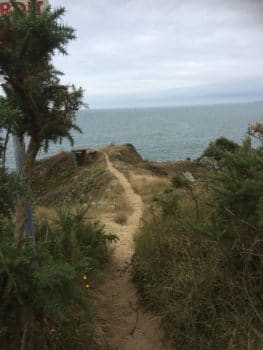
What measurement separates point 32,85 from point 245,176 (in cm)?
243

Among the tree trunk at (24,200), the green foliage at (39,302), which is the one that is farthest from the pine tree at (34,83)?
the green foliage at (39,302)

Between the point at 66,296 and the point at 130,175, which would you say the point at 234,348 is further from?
the point at 130,175

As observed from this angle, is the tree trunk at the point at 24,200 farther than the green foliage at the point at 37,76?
Yes

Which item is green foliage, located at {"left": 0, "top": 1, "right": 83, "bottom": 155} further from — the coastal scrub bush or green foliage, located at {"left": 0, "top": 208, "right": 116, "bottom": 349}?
the coastal scrub bush

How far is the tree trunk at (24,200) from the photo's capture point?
4.18 meters

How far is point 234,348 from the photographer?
4.11 m

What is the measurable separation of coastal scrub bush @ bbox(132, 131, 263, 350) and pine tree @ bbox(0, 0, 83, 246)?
1.79 metres

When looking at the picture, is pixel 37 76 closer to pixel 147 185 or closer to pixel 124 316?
pixel 124 316

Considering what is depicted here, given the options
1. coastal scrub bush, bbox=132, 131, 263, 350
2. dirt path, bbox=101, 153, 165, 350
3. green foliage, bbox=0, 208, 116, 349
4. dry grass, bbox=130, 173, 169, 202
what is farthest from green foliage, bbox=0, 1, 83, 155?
dry grass, bbox=130, 173, 169, 202

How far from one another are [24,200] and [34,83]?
3.61ft

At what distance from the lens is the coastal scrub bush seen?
4281 millimetres

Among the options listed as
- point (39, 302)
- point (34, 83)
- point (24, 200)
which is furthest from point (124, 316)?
point (34, 83)

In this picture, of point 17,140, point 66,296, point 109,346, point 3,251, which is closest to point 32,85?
point 17,140

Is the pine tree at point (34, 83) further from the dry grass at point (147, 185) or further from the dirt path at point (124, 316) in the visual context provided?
the dry grass at point (147, 185)
